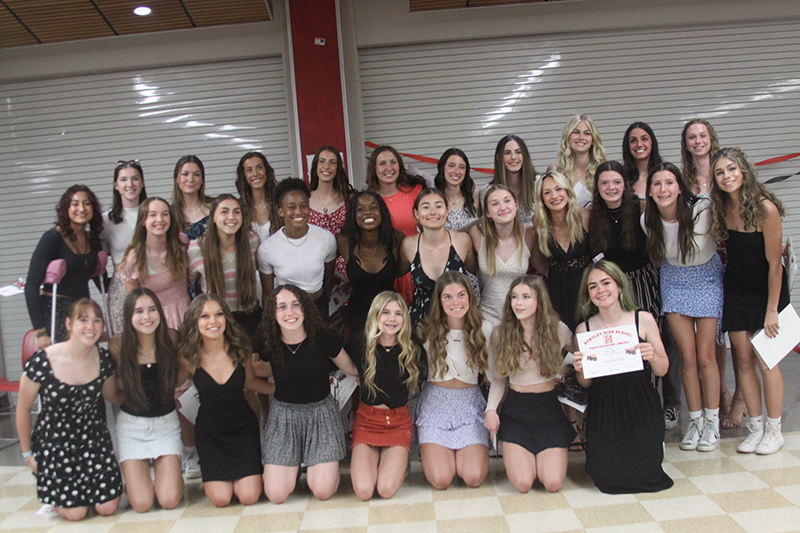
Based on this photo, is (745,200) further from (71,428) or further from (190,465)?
(71,428)

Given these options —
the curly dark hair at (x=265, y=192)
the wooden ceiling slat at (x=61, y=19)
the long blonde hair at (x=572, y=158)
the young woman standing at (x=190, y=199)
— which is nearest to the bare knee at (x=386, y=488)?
the curly dark hair at (x=265, y=192)

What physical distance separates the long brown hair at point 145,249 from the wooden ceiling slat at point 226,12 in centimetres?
294

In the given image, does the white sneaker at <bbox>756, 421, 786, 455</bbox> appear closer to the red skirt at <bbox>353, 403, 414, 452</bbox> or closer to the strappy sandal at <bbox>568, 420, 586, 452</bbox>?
the strappy sandal at <bbox>568, 420, 586, 452</bbox>

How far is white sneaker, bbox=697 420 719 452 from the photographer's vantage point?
333 cm

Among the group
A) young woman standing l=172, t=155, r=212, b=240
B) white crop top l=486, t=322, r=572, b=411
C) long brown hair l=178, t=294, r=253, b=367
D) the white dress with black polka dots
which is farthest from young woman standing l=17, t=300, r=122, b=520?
white crop top l=486, t=322, r=572, b=411

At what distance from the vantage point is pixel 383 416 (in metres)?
3.18

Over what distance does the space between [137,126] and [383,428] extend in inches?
187

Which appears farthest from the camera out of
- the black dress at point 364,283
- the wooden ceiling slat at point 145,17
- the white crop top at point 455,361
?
the wooden ceiling slat at point 145,17

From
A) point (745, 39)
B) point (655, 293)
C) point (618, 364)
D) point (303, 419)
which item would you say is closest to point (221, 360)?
point (303, 419)

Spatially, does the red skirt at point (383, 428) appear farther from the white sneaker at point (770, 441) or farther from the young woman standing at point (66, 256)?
the white sneaker at point (770, 441)

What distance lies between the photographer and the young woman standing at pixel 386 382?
123 inches

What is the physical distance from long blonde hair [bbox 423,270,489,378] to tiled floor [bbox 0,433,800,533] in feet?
2.02

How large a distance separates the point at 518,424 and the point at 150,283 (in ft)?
7.33

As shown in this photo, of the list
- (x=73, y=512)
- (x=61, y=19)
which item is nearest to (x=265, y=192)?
(x=73, y=512)
